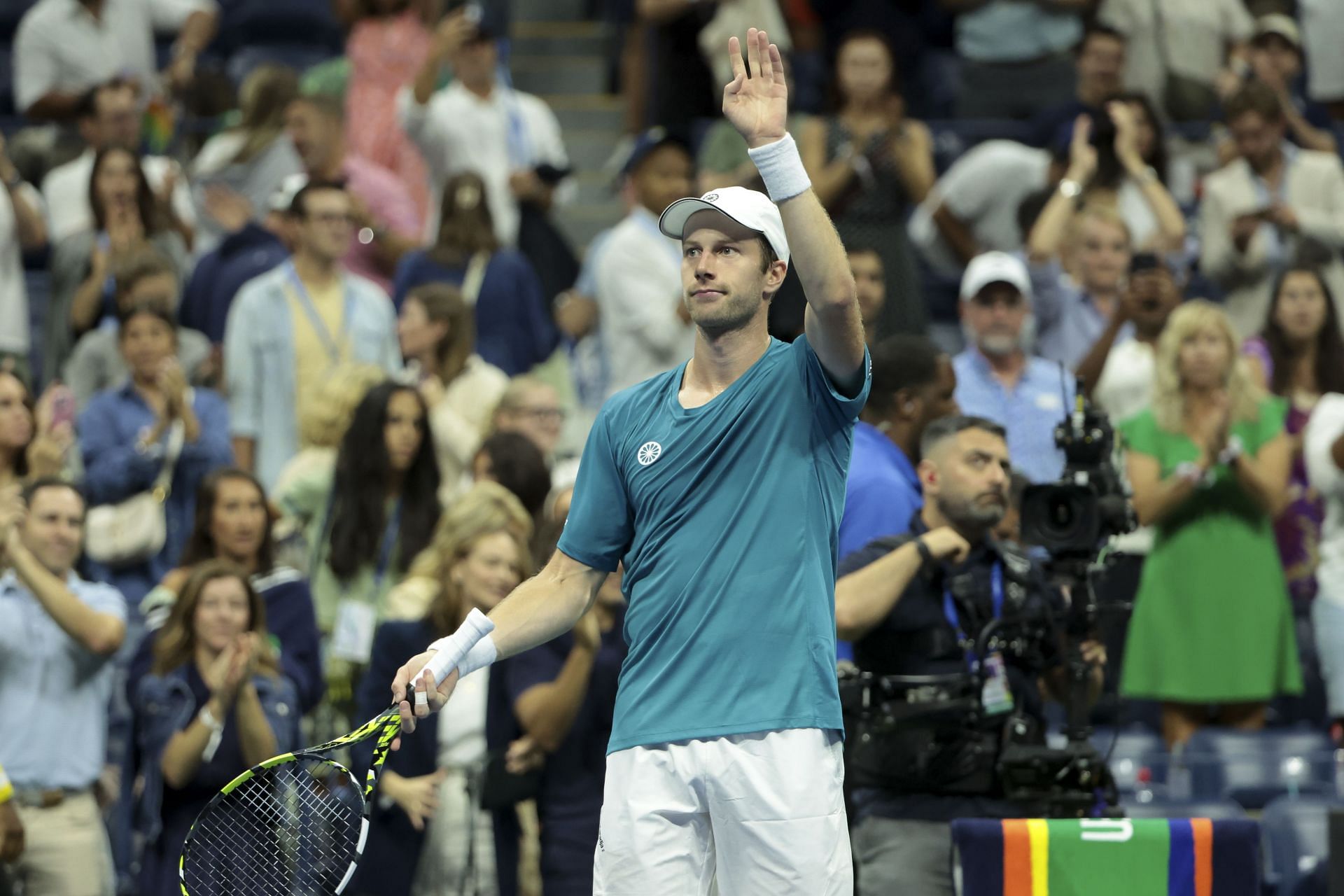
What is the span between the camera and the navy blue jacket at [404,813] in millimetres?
6984

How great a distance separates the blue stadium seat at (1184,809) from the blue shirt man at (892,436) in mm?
1347

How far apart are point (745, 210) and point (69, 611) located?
368cm

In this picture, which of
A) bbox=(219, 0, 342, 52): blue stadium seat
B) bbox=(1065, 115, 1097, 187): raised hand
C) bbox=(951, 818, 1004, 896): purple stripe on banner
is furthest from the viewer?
bbox=(219, 0, 342, 52): blue stadium seat

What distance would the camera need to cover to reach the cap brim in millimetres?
4395

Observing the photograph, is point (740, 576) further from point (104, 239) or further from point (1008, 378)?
point (104, 239)

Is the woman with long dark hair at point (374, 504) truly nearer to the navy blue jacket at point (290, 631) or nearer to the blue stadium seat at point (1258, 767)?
the navy blue jacket at point (290, 631)

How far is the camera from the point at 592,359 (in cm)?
1080

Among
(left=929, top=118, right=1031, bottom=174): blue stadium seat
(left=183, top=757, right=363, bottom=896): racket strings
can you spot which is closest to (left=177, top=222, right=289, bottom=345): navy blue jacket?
(left=929, top=118, right=1031, bottom=174): blue stadium seat

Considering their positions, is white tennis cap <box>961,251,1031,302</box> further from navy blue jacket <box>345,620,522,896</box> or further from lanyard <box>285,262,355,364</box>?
lanyard <box>285,262,355,364</box>

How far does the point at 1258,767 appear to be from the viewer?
25.9 feet

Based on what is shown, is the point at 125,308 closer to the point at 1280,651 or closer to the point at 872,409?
the point at 872,409

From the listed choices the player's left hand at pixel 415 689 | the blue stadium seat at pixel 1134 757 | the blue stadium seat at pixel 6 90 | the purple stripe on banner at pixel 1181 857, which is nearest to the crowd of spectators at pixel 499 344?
the blue stadium seat at pixel 1134 757

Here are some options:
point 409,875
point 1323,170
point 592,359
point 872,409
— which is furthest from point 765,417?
point 1323,170

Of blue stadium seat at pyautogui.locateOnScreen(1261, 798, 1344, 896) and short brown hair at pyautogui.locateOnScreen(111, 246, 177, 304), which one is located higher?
short brown hair at pyautogui.locateOnScreen(111, 246, 177, 304)
